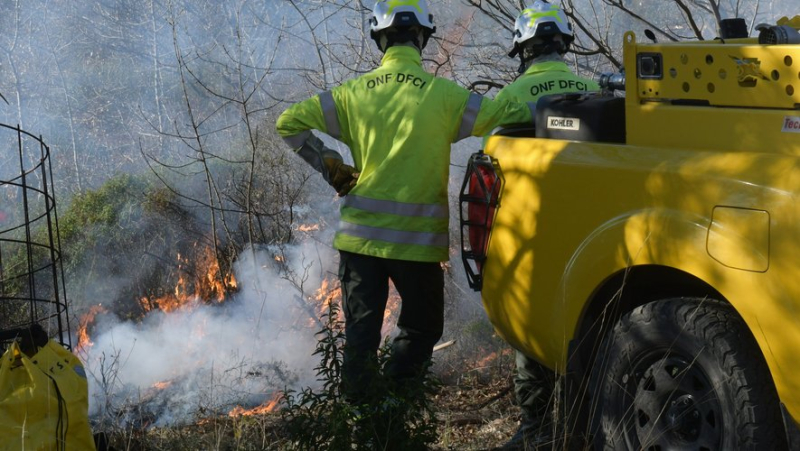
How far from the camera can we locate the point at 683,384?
3.32 metres

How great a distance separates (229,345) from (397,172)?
526 centimetres

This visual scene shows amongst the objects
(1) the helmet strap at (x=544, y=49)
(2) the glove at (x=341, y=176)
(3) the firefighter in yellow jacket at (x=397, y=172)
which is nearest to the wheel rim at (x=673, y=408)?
(3) the firefighter in yellow jacket at (x=397, y=172)

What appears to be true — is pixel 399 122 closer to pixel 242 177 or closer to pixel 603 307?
pixel 603 307

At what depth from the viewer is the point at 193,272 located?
11.1 meters

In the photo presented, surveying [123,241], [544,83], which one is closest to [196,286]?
[123,241]

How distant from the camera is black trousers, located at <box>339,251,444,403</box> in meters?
4.75

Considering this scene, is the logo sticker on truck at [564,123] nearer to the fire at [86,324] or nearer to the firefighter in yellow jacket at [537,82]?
the firefighter in yellow jacket at [537,82]

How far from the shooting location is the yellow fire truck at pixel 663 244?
2.99 meters

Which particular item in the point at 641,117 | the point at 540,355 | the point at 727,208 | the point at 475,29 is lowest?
the point at 540,355

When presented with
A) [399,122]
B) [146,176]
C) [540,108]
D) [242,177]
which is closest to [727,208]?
[540,108]

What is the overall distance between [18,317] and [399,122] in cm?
737

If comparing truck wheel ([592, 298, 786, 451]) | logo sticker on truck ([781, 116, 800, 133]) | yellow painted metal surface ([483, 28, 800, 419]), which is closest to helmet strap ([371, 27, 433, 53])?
yellow painted metal surface ([483, 28, 800, 419])

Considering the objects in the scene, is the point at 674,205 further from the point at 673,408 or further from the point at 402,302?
the point at 402,302

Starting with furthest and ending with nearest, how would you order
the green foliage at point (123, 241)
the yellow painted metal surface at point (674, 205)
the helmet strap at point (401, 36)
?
the green foliage at point (123, 241), the helmet strap at point (401, 36), the yellow painted metal surface at point (674, 205)
